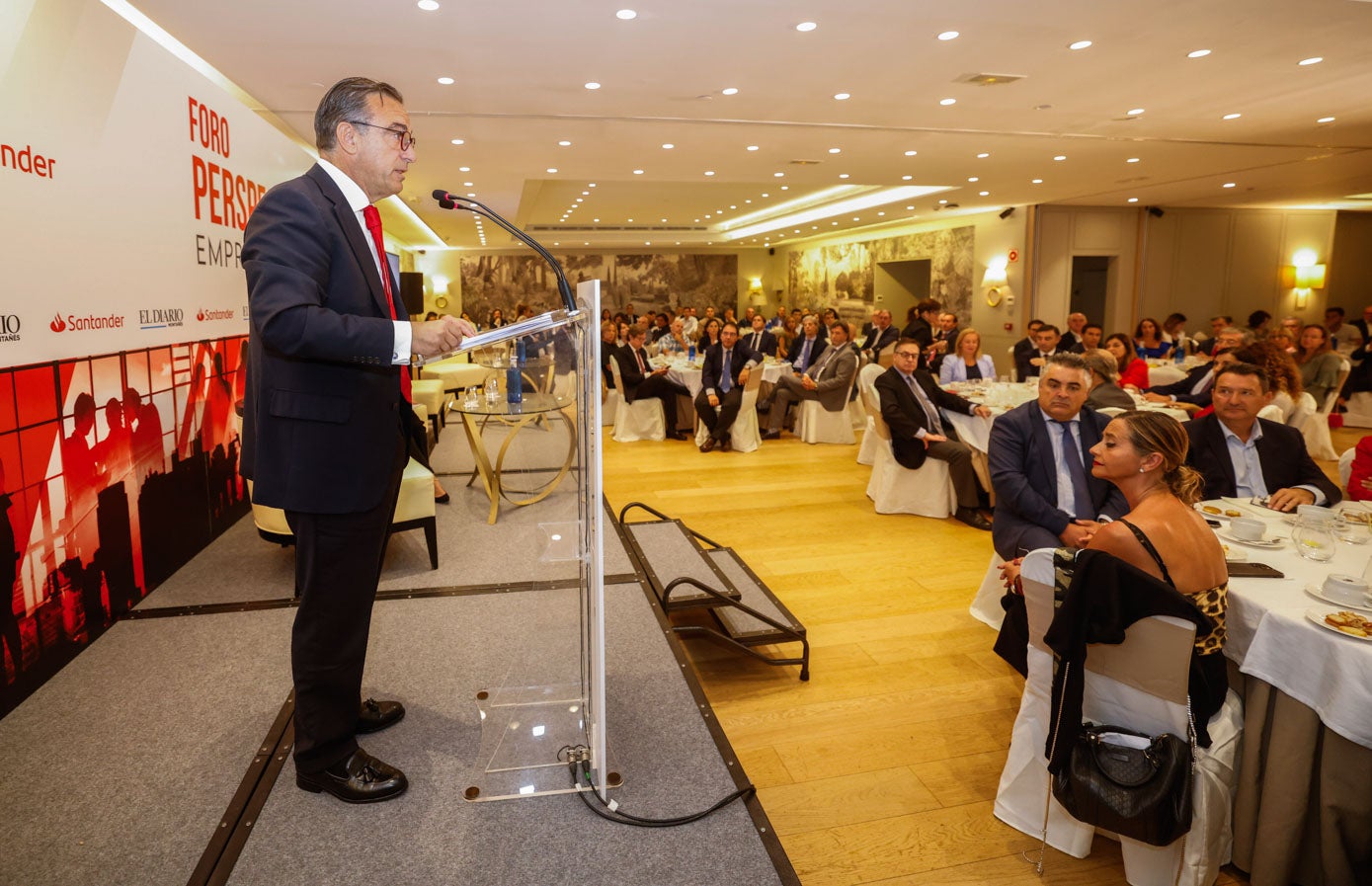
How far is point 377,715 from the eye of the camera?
97.0 inches

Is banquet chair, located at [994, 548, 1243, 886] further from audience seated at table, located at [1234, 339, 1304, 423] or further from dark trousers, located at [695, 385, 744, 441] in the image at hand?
dark trousers, located at [695, 385, 744, 441]

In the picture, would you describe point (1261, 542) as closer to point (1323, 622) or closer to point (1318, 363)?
point (1323, 622)

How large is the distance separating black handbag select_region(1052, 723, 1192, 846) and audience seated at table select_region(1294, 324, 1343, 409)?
8.02 meters

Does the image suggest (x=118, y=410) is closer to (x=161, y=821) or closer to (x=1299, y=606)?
(x=161, y=821)

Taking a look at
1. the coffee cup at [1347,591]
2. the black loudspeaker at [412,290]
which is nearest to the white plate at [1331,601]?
the coffee cup at [1347,591]

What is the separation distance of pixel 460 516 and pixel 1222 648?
13.8 ft

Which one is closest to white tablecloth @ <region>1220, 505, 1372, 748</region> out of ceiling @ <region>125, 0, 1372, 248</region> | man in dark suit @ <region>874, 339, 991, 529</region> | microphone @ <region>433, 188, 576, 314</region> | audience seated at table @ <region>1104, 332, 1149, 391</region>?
microphone @ <region>433, 188, 576, 314</region>

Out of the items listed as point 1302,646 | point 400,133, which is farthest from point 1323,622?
point 400,133

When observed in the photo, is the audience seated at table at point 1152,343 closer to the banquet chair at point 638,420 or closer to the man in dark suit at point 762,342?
the man in dark suit at point 762,342

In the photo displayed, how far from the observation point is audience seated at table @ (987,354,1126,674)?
348 centimetres

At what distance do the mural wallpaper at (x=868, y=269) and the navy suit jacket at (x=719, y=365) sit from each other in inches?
361

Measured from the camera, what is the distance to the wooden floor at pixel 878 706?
93.4 inches

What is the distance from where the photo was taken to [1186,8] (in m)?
4.59

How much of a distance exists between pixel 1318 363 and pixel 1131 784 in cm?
838
